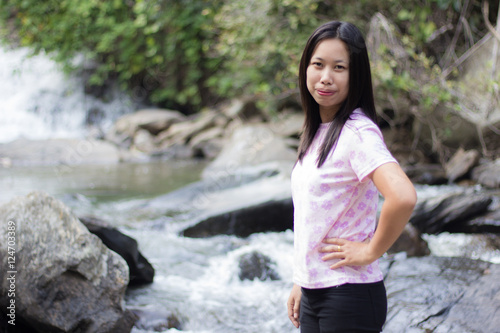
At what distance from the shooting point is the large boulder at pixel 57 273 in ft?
7.75

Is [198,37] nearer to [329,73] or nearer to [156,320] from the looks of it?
[156,320]

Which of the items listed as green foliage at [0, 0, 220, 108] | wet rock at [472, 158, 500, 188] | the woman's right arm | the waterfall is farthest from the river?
green foliage at [0, 0, 220, 108]

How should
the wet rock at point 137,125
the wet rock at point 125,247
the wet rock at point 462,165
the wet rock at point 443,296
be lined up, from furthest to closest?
1. the wet rock at point 137,125
2. the wet rock at point 462,165
3. the wet rock at point 125,247
4. the wet rock at point 443,296

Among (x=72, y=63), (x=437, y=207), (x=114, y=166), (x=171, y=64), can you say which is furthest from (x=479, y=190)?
(x=72, y=63)

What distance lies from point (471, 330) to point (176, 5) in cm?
1056

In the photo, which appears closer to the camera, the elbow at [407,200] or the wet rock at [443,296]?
the elbow at [407,200]

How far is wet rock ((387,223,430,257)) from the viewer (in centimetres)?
384

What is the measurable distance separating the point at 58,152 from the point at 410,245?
795cm

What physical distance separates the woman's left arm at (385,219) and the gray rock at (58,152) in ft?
29.1

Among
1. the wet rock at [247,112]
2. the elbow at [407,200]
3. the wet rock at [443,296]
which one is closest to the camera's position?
the elbow at [407,200]

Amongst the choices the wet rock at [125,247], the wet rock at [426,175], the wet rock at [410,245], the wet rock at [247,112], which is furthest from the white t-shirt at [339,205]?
the wet rock at [247,112]

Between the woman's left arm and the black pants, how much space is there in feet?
0.23

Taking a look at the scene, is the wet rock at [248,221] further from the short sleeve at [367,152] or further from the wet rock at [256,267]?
the short sleeve at [367,152]

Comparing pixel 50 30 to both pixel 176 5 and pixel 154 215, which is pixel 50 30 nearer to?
pixel 176 5
